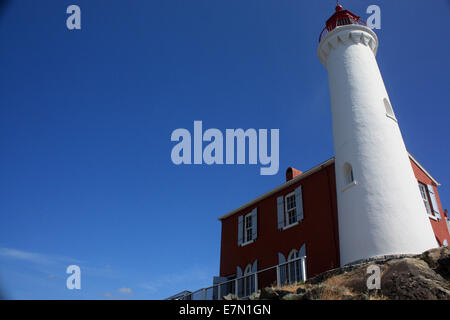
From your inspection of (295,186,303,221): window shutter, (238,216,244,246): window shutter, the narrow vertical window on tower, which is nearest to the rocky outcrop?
(295,186,303,221): window shutter

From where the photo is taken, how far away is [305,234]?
60.2 ft

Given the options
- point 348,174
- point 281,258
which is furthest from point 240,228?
point 348,174

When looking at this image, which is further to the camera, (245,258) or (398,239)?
(245,258)

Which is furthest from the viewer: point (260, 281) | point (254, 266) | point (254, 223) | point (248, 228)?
point (248, 228)

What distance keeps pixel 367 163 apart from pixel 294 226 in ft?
18.1

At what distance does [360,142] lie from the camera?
629 inches

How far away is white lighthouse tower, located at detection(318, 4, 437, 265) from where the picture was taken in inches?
551

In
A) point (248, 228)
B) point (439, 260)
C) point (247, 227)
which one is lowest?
point (439, 260)

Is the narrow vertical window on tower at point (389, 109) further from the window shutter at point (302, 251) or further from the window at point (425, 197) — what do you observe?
the window shutter at point (302, 251)

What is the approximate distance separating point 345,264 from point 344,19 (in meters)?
13.0

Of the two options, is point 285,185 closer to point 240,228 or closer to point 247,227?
point 247,227

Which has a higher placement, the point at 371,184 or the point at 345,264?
the point at 371,184
